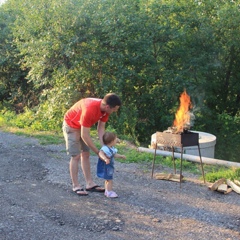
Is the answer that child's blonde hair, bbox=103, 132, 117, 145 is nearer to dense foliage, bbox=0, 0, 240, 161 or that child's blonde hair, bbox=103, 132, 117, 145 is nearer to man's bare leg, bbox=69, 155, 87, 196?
man's bare leg, bbox=69, 155, 87, 196

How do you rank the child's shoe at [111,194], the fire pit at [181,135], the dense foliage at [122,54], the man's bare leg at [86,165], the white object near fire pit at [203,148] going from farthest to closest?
the dense foliage at [122,54]
the white object near fire pit at [203,148]
the fire pit at [181,135]
the man's bare leg at [86,165]
the child's shoe at [111,194]

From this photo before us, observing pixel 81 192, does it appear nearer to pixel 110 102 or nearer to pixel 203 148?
pixel 110 102

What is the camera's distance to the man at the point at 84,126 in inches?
205

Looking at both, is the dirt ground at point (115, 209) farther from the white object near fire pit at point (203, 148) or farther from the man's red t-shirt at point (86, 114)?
the white object near fire pit at point (203, 148)

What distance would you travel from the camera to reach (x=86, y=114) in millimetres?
5199

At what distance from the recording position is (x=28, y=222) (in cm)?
463

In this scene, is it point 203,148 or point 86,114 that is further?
point 203,148

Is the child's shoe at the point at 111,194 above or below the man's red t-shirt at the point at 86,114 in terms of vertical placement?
below

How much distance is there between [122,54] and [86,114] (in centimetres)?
689

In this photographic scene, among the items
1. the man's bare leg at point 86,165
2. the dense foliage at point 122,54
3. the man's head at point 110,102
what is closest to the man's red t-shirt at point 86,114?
the man's head at point 110,102

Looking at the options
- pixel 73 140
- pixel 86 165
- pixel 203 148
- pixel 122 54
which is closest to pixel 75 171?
pixel 86 165

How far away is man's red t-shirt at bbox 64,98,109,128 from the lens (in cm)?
521

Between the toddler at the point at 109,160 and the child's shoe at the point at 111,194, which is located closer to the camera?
the toddler at the point at 109,160

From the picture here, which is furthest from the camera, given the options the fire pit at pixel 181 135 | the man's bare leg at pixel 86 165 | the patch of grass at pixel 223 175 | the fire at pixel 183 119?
the patch of grass at pixel 223 175
